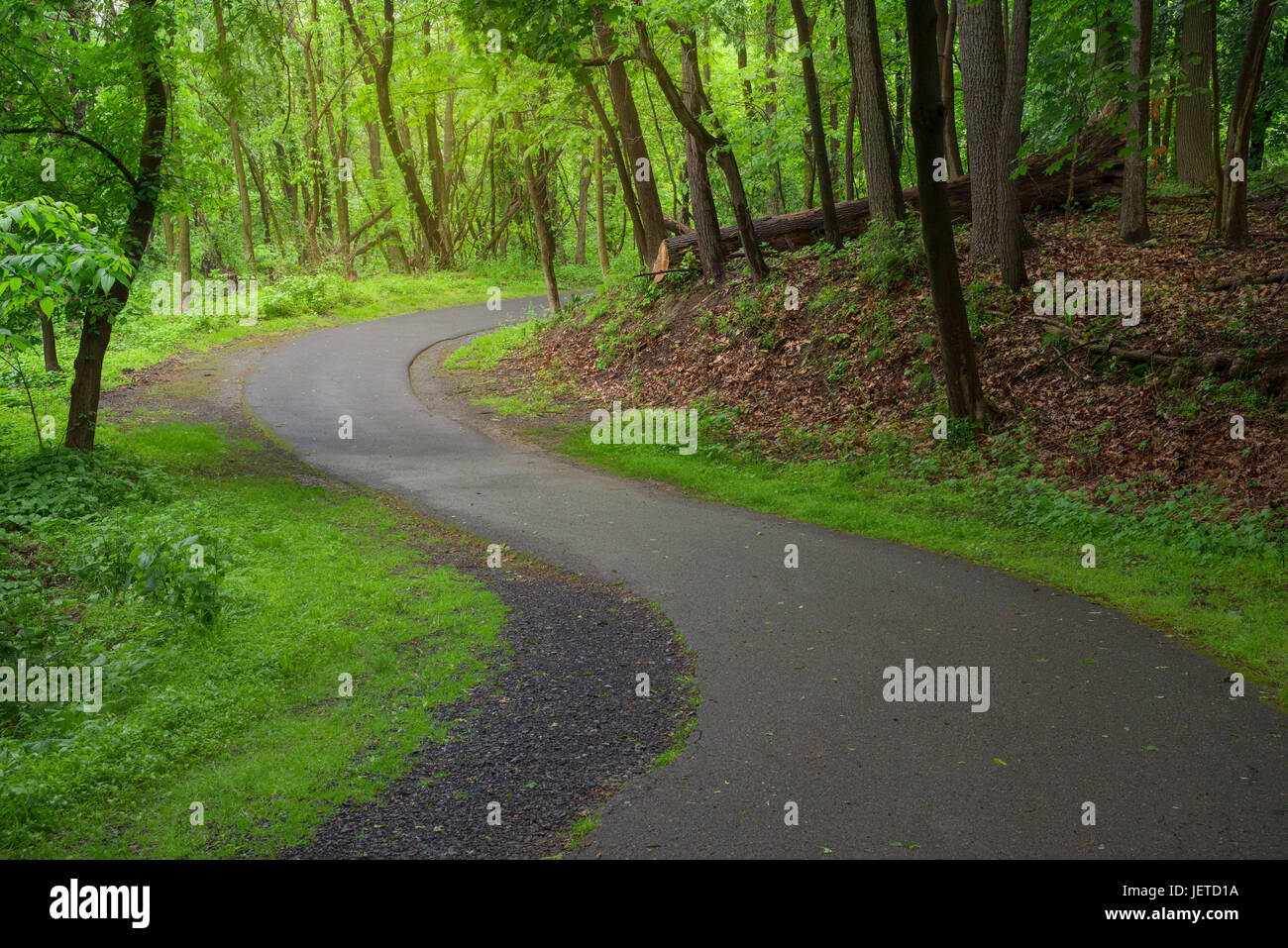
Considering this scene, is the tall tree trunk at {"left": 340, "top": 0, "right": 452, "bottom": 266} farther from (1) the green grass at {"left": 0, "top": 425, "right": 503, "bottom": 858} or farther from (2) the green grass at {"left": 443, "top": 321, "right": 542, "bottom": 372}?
(1) the green grass at {"left": 0, "top": 425, "right": 503, "bottom": 858}

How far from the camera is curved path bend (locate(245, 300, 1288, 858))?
5.36m

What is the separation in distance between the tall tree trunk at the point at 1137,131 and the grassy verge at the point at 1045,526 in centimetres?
598

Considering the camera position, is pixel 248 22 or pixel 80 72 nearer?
pixel 80 72

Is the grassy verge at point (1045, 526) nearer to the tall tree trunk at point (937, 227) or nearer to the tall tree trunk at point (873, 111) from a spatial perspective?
the tall tree trunk at point (937, 227)

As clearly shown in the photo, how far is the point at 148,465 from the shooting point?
554 inches

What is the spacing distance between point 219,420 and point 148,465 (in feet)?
13.3

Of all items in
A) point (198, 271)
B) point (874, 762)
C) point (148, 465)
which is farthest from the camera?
point (198, 271)

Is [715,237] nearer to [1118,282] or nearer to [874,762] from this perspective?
[1118,282]

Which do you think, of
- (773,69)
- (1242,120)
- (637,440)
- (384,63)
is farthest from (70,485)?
(384,63)

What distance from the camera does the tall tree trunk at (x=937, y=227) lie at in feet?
37.9

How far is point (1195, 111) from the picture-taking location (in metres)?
19.0

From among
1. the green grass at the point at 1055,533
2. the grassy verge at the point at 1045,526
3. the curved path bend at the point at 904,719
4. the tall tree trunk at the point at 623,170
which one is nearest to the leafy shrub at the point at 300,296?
the tall tree trunk at the point at 623,170

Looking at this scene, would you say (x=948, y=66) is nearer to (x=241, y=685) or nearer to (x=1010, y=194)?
(x=1010, y=194)
